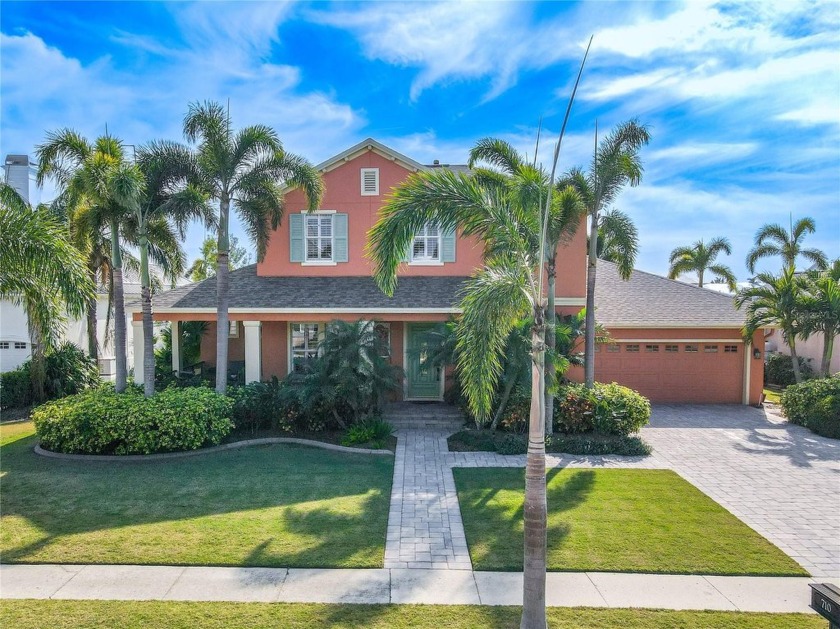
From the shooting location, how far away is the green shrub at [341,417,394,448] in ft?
37.4

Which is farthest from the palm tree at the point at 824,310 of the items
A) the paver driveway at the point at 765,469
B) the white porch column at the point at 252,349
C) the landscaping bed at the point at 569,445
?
the white porch column at the point at 252,349

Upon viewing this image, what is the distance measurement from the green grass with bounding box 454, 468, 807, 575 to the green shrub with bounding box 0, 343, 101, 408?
1363cm

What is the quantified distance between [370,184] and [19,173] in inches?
669

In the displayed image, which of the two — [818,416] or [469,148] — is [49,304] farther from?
[818,416]

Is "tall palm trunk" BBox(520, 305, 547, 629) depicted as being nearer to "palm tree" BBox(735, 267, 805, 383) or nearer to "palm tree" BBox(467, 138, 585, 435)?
"palm tree" BBox(467, 138, 585, 435)

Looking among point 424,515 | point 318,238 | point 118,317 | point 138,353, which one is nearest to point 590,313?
point 424,515

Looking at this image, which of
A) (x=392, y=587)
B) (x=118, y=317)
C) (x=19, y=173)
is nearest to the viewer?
(x=392, y=587)

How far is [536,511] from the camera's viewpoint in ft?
16.2

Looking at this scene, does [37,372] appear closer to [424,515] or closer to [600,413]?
[424,515]

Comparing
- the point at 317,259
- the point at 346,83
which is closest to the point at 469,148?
the point at 346,83

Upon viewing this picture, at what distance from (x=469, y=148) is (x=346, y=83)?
326 cm

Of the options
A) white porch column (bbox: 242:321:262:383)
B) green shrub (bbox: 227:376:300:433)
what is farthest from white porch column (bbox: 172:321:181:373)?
green shrub (bbox: 227:376:300:433)

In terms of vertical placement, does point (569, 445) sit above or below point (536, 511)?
below

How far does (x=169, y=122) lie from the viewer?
39.0 feet
